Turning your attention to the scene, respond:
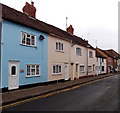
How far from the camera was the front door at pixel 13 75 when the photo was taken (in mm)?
13139

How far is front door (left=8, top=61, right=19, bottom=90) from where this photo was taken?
13.1 m

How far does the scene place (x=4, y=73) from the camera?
41.3ft

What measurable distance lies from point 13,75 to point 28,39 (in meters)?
3.71

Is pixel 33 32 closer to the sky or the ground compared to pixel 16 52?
closer to the sky

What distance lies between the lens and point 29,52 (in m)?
15.5

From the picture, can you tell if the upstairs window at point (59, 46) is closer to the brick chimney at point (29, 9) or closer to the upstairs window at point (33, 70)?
the brick chimney at point (29, 9)

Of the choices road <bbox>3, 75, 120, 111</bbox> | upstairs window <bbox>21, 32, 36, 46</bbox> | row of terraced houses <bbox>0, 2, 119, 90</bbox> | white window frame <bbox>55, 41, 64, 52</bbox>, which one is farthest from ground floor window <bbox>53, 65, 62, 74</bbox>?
road <bbox>3, 75, 120, 111</bbox>

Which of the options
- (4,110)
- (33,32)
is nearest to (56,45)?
(33,32)

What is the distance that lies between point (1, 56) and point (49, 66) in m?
7.02

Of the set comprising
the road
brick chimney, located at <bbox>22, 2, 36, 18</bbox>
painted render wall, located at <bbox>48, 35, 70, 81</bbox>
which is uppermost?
brick chimney, located at <bbox>22, 2, 36, 18</bbox>

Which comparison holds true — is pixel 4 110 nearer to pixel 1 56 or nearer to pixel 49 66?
pixel 1 56

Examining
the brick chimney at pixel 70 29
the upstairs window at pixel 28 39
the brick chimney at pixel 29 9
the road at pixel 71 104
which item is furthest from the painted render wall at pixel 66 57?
the road at pixel 71 104

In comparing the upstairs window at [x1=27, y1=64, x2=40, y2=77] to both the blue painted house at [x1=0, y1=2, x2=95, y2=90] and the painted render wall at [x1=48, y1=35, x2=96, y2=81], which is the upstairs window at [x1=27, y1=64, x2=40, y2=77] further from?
the painted render wall at [x1=48, y1=35, x2=96, y2=81]

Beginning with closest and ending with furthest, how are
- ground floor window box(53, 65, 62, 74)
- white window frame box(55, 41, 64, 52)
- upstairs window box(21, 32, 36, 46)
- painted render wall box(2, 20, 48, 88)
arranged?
1. painted render wall box(2, 20, 48, 88)
2. upstairs window box(21, 32, 36, 46)
3. ground floor window box(53, 65, 62, 74)
4. white window frame box(55, 41, 64, 52)
